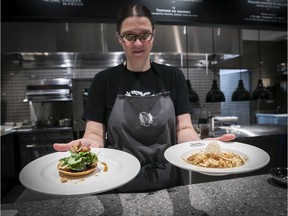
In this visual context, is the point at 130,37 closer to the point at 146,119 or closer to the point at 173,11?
the point at 146,119

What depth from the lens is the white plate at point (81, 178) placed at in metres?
0.50

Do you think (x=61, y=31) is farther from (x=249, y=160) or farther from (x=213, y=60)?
(x=249, y=160)

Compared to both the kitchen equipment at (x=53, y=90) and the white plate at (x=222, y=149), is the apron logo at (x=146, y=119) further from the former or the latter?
the kitchen equipment at (x=53, y=90)

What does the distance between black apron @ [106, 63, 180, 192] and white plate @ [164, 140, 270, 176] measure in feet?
0.44

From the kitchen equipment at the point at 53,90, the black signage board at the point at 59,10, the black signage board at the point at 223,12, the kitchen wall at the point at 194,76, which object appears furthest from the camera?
the kitchen wall at the point at 194,76

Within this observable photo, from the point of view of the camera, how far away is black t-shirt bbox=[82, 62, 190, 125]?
88cm

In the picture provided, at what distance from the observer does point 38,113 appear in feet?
12.9

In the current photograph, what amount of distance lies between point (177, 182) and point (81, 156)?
54 cm

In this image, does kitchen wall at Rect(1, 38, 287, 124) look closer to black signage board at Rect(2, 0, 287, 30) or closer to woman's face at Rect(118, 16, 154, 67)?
black signage board at Rect(2, 0, 287, 30)

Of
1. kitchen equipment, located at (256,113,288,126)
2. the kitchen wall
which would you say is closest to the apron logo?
the kitchen wall

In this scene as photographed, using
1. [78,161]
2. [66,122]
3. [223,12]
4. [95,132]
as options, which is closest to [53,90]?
[66,122]

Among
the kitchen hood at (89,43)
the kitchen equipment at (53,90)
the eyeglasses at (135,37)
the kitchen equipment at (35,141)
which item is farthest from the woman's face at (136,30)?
the kitchen equipment at (53,90)

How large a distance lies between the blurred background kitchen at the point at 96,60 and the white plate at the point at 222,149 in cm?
89

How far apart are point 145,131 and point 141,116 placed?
6 cm
